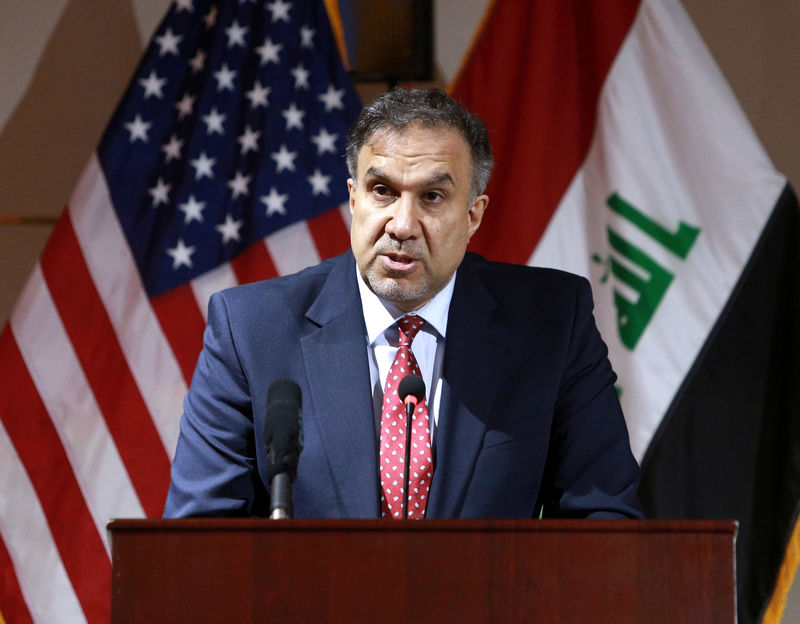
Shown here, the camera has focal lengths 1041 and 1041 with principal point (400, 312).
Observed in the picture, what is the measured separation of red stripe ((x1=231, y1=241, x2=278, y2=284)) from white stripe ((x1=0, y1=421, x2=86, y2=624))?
0.94m

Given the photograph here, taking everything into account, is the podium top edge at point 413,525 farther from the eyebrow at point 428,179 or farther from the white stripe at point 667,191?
the white stripe at point 667,191

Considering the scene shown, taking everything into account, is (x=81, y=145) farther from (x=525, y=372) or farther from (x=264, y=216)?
(x=525, y=372)

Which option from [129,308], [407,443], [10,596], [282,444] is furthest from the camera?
[129,308]

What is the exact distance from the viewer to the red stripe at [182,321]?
3.57 meters

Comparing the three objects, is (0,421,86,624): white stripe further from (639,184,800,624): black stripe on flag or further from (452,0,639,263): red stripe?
(639,184,800,624): black stripe on flag

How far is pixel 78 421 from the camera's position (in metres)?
3.48

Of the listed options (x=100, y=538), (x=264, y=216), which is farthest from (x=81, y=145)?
(x=100, y=538)

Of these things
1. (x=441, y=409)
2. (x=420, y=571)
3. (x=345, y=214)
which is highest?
(x=345, y=214)

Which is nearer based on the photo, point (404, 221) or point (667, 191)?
point (404, 221)

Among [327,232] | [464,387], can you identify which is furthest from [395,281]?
[327,232]

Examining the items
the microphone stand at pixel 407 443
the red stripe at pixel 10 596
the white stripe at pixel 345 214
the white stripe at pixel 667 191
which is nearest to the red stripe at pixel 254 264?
the white stripe at pixel 345 214

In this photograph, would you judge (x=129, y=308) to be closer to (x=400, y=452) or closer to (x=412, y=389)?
(x=400, y=452)

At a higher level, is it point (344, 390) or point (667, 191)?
point (667, 191)

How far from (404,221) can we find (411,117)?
0.71ft
